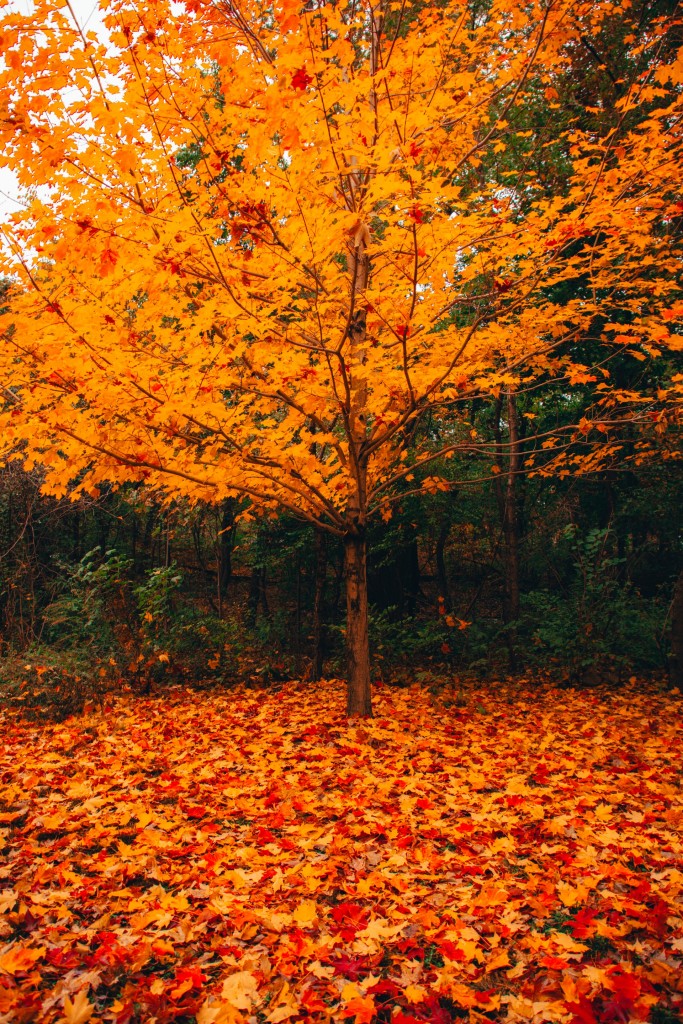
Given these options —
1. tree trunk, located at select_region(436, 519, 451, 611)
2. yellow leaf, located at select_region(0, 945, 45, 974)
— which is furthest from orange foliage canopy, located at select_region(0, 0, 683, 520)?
tree trunk, located at select_region(436, 519, 451, 611)

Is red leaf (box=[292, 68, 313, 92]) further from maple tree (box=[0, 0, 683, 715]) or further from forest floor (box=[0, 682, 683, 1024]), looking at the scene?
forest floor (box=[0, 682, 683, 1024])

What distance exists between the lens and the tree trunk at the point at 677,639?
7.26 metres

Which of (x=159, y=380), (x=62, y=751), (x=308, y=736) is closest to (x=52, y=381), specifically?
(x=159, y=380)

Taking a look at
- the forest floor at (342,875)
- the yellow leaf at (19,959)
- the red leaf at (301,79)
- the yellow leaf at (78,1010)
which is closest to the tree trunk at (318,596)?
the forest floor at (342,875)

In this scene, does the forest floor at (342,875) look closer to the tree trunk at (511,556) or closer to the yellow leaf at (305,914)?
the yellow leaf at (305,914)

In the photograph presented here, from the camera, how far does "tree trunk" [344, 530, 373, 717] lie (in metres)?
6.01

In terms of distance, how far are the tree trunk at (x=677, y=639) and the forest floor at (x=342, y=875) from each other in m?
1.76

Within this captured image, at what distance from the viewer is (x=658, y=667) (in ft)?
28.5

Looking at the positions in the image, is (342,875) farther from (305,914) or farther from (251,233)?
(251,233)

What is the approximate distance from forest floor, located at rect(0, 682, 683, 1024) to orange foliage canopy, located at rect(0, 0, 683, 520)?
228 centimetres

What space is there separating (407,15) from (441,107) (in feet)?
12.5

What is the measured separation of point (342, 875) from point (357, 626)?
2.92 meters

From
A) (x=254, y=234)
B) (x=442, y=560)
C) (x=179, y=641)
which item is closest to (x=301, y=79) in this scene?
(x=254, y=234)

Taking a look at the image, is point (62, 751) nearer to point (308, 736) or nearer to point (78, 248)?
point (308, 736)
